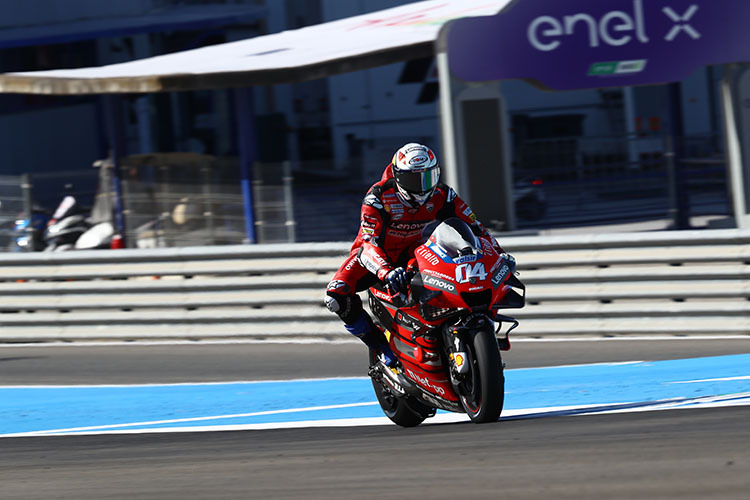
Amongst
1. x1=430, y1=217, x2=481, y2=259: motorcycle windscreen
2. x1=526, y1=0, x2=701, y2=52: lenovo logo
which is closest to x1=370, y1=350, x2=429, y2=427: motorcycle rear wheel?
x1=430, y1=217, x2=481, y2=259: motorcycle windscreen

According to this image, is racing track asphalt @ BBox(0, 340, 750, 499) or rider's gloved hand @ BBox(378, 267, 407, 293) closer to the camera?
racing track asphalt @ BBox(0, 340, 750, 499)

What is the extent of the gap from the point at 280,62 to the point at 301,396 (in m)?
8.99

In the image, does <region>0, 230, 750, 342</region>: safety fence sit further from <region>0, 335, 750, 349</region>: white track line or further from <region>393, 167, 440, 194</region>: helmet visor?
<region>393, 167, 440, 194</region>: helmet visor

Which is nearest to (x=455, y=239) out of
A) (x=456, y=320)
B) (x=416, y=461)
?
(x=456, y=320)

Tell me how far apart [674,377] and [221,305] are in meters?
5.02

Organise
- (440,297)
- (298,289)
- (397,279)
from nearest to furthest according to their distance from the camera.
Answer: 1. (440,297)
2. (397,279)
3. (298,289)

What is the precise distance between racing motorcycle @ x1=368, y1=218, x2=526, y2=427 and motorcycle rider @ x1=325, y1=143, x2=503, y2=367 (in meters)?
0.16

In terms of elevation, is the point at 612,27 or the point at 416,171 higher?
the point at 612,27

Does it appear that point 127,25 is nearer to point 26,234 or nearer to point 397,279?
point 26,234

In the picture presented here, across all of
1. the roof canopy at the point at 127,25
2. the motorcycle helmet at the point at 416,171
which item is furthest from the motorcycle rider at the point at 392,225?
the roof canopy at the point at 127,25

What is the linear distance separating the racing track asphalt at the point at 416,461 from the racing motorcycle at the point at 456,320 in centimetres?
23

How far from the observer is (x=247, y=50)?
2059 cm

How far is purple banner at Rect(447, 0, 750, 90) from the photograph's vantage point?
43.3 ft

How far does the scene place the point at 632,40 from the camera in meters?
13.2
